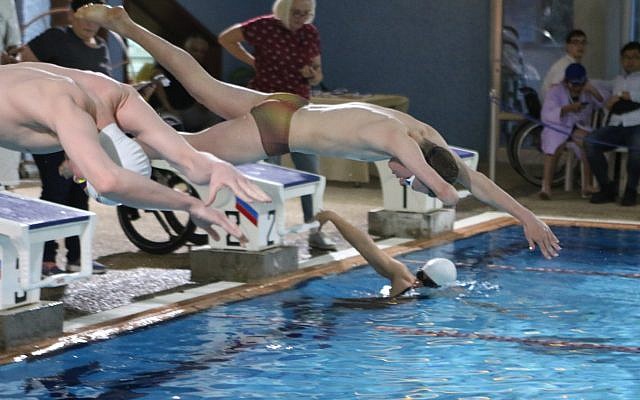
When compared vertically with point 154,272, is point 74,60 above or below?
above

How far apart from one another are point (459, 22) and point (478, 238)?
517 cm

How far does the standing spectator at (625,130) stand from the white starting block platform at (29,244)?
555 centimetres

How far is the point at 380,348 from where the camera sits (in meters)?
6.06

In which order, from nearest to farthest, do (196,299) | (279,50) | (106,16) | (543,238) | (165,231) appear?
(106,16)
(543,238)
(196,299)
(279,50)
(165,231)

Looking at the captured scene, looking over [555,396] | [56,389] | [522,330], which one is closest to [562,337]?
[522,330]

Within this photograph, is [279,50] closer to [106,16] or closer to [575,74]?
[106,16]

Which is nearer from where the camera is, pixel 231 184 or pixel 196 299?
pixel 231 184

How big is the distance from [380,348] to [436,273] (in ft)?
4.44

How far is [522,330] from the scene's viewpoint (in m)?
6.46

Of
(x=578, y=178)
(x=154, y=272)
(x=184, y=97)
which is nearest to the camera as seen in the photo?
(x=154, y=272)

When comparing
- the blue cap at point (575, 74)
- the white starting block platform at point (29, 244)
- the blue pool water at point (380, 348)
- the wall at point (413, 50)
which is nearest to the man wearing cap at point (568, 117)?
the blue cap at point (575, 74)

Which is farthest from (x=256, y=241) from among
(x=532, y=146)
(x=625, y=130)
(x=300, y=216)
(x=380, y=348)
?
(x=532, y=146)

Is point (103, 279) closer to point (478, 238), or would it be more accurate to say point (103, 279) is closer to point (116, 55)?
point (478, 238)

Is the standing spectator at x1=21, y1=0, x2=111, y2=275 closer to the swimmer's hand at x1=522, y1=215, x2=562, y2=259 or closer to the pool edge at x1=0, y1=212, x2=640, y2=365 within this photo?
the pool edge at x1=0, y1=212, x2=640, y2=365
